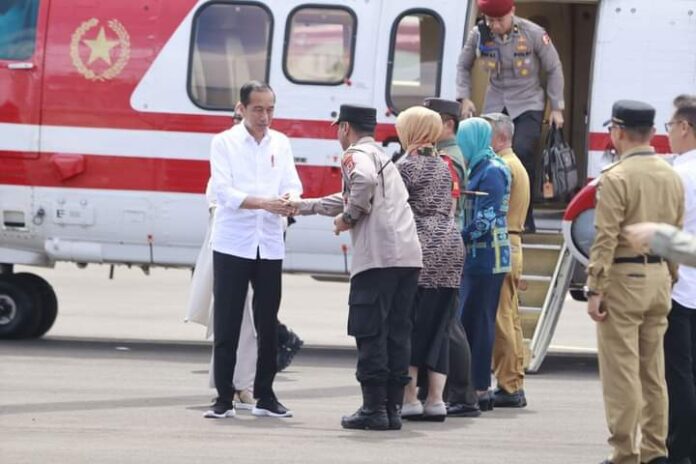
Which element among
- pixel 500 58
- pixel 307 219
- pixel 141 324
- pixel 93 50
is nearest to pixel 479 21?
pixel 500 58

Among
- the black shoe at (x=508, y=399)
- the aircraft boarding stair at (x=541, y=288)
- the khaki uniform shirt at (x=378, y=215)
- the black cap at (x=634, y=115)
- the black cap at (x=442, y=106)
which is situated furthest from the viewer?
the aircraft boarding stair at (x=541, y=288)

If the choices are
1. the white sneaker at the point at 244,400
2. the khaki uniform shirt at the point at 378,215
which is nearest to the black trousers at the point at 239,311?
the white sneaker at the point at 244,400

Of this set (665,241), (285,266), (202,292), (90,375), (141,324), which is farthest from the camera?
(141,324)

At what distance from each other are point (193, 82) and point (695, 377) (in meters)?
6.07

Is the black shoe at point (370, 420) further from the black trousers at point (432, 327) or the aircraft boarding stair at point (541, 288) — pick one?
the aircraft boarding stair at point (541, 288)

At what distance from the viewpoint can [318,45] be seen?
13383 mm

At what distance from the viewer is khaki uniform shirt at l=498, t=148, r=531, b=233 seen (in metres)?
10.8

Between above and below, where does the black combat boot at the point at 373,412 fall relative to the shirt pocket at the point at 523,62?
below

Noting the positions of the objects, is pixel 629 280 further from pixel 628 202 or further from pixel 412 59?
pixel 412 59

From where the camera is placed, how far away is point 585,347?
602 inches

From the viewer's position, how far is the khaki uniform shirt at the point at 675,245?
20.2ft

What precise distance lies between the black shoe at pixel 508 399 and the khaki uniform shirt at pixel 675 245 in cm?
461

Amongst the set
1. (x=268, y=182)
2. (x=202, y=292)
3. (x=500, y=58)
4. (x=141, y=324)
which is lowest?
(x=141, y=324)

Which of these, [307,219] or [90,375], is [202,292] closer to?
[90,375]
